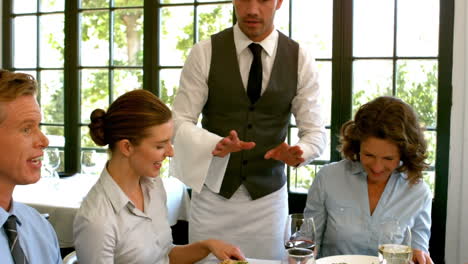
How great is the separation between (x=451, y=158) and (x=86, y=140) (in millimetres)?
2602

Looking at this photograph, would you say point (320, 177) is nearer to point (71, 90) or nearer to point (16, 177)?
point (16, 177)

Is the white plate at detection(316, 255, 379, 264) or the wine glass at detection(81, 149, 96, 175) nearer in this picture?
the white plate at detection(316, 255, 379, 264)

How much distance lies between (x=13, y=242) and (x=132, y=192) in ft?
1.79

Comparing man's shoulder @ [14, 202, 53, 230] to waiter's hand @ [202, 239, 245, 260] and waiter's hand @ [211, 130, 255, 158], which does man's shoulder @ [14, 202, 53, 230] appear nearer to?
waiter's hand @ [202, 239, 245, 260]

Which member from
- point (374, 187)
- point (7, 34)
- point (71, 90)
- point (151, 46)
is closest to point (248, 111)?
point (374, 187)

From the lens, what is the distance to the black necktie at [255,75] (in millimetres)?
2178

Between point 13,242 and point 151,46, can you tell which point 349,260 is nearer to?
point 13,242

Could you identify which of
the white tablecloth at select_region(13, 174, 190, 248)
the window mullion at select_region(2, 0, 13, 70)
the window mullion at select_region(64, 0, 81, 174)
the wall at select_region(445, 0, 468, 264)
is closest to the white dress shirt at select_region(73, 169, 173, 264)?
the white tablecloth at select_region(13, 174, 190, 248)

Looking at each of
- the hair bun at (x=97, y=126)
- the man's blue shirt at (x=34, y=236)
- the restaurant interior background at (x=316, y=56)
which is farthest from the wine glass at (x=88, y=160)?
the man's blue shirt at (x=34, y=236)

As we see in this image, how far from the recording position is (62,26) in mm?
4184

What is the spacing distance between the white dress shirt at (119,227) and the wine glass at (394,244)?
66cm

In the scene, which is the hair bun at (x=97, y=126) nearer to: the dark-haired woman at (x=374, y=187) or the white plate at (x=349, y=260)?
the white plate at (x=349, y=260)

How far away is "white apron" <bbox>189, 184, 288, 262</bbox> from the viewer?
2184mm

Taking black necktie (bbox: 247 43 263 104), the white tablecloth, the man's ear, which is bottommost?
the white tablecloth
